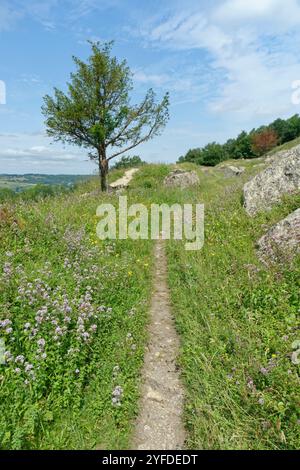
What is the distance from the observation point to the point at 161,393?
4.21 meters

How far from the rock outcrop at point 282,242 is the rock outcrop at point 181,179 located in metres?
15.1

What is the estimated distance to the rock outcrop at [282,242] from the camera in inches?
272

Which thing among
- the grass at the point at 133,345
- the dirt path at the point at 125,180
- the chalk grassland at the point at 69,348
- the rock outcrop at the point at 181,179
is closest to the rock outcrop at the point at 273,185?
the grass at the point at 133,345

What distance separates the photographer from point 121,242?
31.8 feet

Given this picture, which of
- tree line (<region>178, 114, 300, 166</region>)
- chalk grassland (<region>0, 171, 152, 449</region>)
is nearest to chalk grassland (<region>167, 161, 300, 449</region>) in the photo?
chalk grassland (<region>0, 171, 152, 449</region>)

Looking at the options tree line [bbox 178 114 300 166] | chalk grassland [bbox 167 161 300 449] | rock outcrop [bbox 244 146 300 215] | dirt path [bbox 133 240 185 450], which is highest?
tree line [bbox 178 114 300 166]

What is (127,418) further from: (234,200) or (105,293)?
(234,200)

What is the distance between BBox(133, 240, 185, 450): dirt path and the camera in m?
3.55

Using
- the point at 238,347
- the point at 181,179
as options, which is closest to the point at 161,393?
the point at 238,347

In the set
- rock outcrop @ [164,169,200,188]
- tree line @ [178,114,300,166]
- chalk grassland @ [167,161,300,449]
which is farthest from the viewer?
tree line @ [178,114,300,166]

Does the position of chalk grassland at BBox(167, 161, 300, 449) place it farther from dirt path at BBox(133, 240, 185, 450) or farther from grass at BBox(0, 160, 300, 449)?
dirt path at BBox(133, 240, 185, 450)

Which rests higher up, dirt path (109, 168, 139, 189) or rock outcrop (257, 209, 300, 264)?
dirt path (109, 168, 139, 189)

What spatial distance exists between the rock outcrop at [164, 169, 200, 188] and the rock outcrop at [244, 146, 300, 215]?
10867 millimetres
